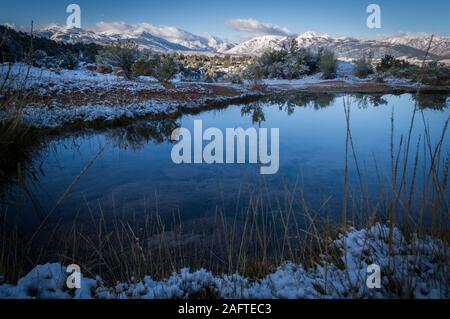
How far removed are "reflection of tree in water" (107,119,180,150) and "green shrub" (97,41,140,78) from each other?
14.9 m

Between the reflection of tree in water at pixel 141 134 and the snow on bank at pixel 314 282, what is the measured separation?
4.97 meters

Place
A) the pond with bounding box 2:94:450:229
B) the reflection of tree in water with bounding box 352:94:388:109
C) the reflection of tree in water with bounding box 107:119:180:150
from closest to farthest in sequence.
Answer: the pond with bounding box 2:94:450:229, the reflection of tree in water with bounding box 107:119:180:150, the reflection of tree in water with bounding box 352:94:388:109

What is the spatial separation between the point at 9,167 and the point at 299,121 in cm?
846

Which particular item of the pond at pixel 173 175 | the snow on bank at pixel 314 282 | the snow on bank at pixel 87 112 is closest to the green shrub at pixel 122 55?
the snow on bank at pixel 87 112

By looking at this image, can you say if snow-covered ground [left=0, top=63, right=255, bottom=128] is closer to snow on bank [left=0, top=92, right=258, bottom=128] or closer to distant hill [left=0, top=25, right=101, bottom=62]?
snow on bank [left=0, top=92, right=258, bottom=128]

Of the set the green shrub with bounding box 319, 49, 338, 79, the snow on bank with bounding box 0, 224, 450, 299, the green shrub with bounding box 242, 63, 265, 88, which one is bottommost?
the snow on bank with bounding box 0, 224, 450, 299

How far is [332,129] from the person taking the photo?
29.1ft

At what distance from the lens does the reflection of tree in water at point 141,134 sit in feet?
A: 22.4

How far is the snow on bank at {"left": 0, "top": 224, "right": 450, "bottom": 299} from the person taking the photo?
1.58m
